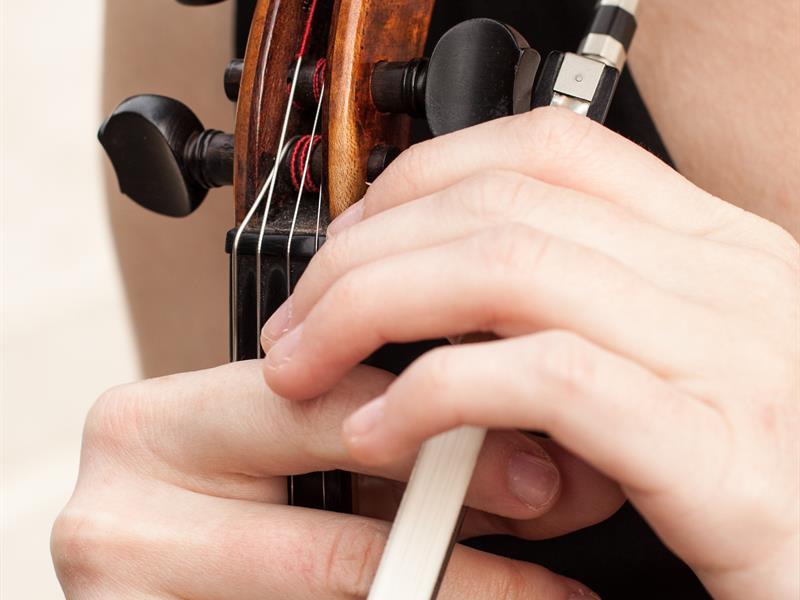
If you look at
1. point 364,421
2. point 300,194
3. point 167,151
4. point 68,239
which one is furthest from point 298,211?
point 68,239

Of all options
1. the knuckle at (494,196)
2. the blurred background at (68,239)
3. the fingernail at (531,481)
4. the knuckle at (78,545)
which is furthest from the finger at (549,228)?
the blurred background at (68,239)

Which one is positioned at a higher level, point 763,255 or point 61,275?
point 763,255

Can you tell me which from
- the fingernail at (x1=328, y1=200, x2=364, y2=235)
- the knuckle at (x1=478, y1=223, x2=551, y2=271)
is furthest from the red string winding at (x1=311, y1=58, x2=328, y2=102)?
the knuckle at (x1=478, y1=223, x2=551, y2=271)

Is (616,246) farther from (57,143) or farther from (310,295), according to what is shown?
(57,143)

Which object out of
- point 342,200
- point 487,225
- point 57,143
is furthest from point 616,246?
point 57,143

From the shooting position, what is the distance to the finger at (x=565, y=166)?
35 cm

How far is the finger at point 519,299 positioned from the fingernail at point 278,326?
70 mm

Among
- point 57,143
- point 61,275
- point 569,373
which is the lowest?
point 61,275

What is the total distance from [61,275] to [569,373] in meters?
0.60

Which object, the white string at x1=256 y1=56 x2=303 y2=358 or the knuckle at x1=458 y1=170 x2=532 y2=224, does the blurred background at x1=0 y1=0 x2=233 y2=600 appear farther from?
the knuckle at x1=458 y1=170 x2=532 y2=224

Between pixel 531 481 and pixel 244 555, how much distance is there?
0.15 m

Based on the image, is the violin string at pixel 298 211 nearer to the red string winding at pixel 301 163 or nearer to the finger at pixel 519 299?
the red string winding at pixel 301 163

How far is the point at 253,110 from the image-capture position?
19.4 inches

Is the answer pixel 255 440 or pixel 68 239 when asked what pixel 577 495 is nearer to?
pixel 255 440
